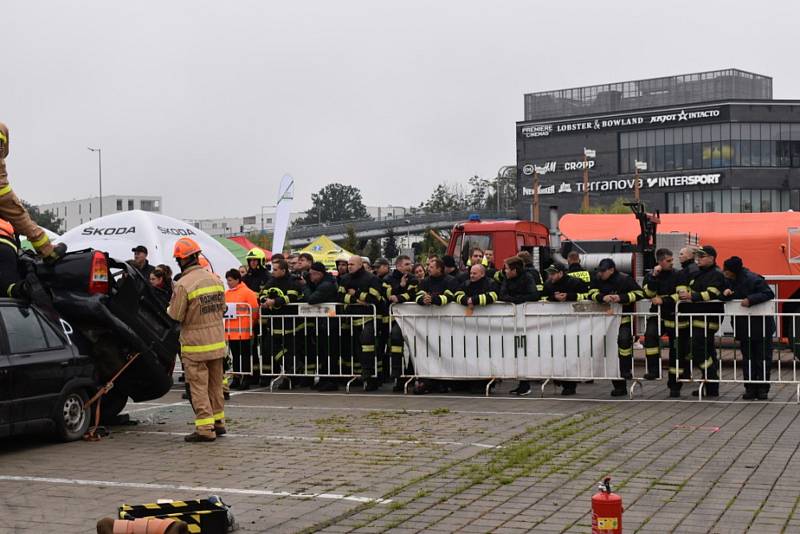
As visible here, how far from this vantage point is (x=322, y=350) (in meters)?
15.7

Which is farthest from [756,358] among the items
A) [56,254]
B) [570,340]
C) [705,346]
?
[56,254]

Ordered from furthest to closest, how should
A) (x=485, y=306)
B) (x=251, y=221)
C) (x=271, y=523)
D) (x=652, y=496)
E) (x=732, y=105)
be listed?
(x=251, y=221)
(x=732, y=105)
(x=485, y=306)
(x=652, y=496)
(x=271, y=523)

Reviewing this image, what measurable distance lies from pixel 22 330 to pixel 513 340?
22.6ft

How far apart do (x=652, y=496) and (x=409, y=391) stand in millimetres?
7866

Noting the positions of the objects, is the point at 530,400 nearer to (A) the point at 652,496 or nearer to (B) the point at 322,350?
(B) the point at 322,350

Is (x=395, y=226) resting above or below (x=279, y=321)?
above

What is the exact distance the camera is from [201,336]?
1066cm

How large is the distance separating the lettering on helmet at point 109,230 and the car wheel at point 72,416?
1074 centimetres

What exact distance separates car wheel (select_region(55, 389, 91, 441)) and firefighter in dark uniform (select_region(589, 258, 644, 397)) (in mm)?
6913

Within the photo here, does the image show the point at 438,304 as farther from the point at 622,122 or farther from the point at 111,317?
the point at 622,122

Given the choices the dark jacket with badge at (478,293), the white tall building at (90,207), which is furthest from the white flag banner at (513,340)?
the white tall building at (90,207)

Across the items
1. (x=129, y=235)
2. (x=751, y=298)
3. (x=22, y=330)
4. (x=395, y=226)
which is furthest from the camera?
(x=395, y=226)

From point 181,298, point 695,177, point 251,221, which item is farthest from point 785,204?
point 251,221

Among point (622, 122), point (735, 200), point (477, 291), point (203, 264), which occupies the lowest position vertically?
point (477, 291)
